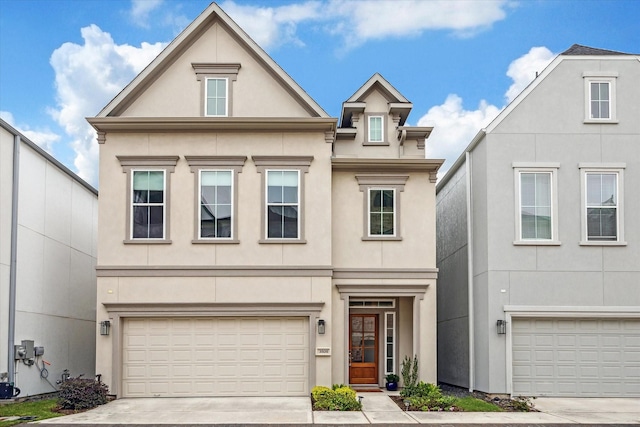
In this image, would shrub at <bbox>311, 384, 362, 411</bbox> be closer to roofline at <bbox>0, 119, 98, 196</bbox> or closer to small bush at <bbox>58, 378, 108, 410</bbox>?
small bush at <bbox>58, 378, 108, 410</bbox>

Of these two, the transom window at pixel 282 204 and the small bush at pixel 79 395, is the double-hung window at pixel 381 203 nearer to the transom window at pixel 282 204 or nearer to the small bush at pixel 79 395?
the transom window at pixel 282 204

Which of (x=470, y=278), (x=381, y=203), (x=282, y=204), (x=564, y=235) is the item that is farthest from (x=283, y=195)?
(x=564, y=235)

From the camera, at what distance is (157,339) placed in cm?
1784

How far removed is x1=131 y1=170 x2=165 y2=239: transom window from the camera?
1791 centimetres

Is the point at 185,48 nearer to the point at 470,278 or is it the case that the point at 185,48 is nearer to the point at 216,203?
the point at 216,203

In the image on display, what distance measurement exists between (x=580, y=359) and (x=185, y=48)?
43.0ft

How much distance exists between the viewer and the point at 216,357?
1780 cm

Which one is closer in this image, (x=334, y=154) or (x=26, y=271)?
(x=26, y=271)

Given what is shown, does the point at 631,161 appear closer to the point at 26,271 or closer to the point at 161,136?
the point at 161,136

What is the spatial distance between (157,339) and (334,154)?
6882 millimetres

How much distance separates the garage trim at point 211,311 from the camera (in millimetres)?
17609

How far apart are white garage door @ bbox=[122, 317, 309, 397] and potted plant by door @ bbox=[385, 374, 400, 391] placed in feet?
8.28

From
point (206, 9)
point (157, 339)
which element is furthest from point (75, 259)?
point (206, 9)

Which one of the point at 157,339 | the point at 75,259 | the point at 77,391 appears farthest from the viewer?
the point at 75,259
